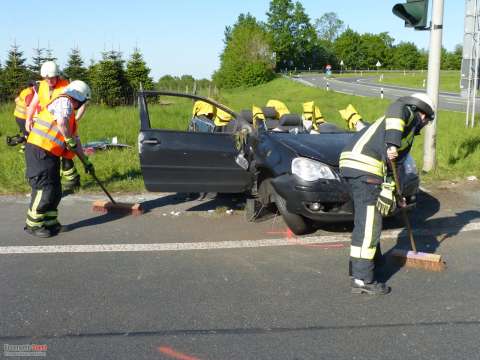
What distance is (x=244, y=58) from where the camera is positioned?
206ft

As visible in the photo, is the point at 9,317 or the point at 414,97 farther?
the point at 414,97

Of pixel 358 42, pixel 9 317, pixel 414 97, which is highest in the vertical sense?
pixel 358 42

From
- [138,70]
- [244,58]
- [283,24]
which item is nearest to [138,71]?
[138,70]

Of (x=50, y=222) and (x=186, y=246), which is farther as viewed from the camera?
(x=50, y=222)

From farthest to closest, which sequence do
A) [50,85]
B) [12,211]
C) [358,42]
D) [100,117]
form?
1. [358,42]
2. [100,117]
3. [50,85]
4. [12,211]

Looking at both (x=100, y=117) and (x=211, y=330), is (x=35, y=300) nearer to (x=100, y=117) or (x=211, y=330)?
(x=211, y=330)

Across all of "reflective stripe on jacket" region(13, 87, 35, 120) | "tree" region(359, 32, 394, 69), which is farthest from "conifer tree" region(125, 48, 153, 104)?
"tree" region(359, 32, 394, 69)

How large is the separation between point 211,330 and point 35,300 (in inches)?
54.5

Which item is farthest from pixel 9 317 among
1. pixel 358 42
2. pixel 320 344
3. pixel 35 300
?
pixel 358 42

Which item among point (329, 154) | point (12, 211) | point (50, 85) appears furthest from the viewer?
point (50, 85)

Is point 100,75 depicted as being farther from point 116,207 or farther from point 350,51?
point 350,51

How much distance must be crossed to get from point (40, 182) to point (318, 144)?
9.57ft

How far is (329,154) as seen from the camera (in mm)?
5199

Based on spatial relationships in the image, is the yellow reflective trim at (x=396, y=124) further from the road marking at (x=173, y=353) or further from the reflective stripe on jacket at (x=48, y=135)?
the reflective stripe on jacket at (x=48, y=135)
